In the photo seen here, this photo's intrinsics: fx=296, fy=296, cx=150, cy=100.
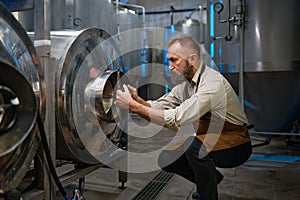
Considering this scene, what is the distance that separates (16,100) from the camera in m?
0.71

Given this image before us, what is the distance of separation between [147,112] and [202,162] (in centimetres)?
35

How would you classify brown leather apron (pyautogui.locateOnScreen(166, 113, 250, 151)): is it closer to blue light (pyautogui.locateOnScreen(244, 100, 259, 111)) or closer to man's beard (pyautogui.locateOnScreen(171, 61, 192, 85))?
man's beard (pyautogui.locateOnScreen(171, 61, 192, 85))

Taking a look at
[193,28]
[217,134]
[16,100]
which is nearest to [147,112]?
[217,134]

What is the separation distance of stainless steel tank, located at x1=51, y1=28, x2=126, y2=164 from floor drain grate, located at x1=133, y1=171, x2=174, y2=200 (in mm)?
446

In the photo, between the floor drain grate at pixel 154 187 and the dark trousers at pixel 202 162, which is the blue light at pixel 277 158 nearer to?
the floor drain grate at pixel 154 187

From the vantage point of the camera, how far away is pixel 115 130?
1.43 m

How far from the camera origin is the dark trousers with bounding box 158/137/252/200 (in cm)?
138

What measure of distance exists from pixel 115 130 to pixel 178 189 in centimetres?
67

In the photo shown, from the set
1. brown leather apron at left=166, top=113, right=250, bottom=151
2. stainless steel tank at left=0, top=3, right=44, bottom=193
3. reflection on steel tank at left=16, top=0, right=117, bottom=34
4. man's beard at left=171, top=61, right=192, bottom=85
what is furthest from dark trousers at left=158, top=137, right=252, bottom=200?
reflection on steel tank at left=16, top=0, right=117, bottom=34

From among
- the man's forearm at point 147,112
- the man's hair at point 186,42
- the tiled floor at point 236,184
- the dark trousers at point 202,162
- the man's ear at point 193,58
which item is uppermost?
the man's hair at point 186,42

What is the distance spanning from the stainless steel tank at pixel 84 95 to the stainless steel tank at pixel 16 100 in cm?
17

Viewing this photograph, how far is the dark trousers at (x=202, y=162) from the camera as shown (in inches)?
54.2

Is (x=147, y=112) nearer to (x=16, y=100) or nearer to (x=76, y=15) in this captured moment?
(x=16, y=100)

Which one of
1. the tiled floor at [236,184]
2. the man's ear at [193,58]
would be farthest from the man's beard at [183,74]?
the tiled floor at [236,184]
